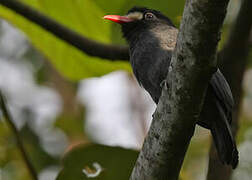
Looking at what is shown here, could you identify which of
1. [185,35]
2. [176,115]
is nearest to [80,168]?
[176,115]

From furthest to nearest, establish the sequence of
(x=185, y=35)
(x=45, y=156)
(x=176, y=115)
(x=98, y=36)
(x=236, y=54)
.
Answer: (x=45, y=156)
(x=98, y=36)
(x=236, y=54)
(x=176, y=115)
(x=185, y=35)

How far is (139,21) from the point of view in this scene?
13.4ft

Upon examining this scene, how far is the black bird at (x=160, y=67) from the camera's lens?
10.4 feet

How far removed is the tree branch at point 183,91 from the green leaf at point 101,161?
726 mm

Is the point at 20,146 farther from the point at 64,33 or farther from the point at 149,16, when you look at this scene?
the point at 149,16

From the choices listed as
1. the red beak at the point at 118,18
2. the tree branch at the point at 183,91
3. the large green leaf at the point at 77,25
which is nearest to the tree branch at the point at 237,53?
the large green leaf at the point at 77,25

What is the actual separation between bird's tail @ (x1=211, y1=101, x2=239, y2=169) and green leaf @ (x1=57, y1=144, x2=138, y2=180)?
0.48 meters

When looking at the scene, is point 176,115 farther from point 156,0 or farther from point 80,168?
point 156,0

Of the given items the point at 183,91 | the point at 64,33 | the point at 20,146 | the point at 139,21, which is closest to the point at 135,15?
the point at 139,21

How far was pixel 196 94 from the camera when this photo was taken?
223 centimetres

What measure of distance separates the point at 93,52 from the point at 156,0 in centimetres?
56

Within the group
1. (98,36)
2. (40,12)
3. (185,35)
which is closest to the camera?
(185,35)

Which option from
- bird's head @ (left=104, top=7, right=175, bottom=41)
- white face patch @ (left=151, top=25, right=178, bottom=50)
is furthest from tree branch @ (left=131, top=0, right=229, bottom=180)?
bird's head @ (left=104, top=7, right=175, bottom=41)

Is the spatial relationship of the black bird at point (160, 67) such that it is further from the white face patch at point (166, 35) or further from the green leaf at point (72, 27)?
the green leaf at point (72, 27)
